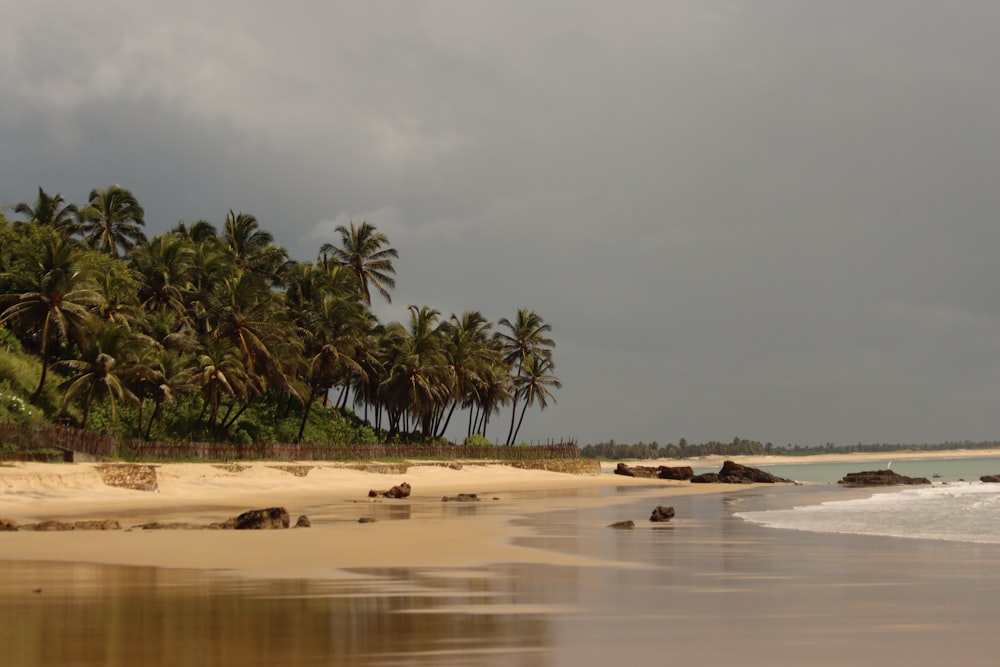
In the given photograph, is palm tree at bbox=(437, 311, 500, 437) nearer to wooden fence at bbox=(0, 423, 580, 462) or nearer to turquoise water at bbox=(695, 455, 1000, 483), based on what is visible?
wooden fence at bbox=(0, 423, 580, 462)

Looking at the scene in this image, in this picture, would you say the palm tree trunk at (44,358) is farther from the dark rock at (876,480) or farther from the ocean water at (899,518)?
the dark rock at (876,480)

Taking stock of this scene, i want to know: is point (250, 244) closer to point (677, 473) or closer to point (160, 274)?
point (160, 274)

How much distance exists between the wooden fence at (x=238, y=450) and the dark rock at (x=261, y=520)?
14432 millimetres

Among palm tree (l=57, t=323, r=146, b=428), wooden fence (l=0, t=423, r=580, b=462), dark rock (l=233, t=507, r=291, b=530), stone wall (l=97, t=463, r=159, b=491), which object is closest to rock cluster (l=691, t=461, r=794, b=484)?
wooden fence (l=0, t=423, r=580, b=462)

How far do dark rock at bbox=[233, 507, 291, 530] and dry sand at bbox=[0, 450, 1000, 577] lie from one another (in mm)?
758

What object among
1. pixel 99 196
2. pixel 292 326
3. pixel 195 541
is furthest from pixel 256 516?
pixel 99 196

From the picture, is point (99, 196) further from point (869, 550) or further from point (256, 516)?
point (869, 550)

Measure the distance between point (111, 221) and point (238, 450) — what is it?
29.7 m

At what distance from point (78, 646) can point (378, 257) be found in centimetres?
6718

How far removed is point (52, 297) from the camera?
38250 millimetres

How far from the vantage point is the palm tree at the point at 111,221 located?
218 ft

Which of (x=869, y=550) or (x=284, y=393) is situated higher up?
(x=284, y=393)

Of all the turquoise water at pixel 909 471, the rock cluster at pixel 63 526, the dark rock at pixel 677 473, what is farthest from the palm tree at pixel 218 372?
the turquoise water at pixel 909 471

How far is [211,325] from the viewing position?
2249 inches
